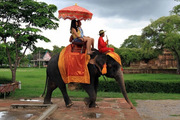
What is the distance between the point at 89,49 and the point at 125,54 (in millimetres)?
45488

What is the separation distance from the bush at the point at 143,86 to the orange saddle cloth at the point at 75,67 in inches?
289

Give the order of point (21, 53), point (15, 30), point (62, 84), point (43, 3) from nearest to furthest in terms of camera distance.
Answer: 1. point (62, 84)
2. point (15, 30)
3. point (43, 3)
4. point (21, 53)

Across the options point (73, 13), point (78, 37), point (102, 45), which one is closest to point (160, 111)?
point (102, 45)

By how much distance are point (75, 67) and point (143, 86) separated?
8.34 metres

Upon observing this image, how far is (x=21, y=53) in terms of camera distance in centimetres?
1553

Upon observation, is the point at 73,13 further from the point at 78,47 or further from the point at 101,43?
the point at 101,43

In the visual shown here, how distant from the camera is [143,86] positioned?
46.8 feet

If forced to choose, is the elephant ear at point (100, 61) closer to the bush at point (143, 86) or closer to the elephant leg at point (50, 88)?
the elephant leg at point (50, 88)

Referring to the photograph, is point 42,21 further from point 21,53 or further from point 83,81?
point 83,81

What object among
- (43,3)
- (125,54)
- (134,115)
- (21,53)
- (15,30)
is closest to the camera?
(134,115)

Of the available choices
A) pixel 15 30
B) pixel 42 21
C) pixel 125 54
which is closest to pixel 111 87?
pixel 42 21

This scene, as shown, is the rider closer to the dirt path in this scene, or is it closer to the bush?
the dirt path

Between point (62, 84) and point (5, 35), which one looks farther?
point (5, 35)

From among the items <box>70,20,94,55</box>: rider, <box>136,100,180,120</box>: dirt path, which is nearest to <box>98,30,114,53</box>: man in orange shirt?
<box>70,20,94,55</box>: rider
